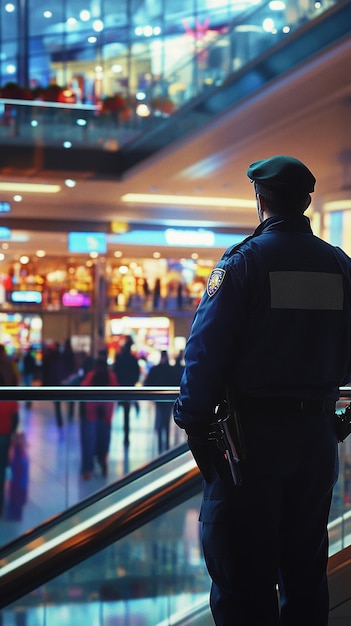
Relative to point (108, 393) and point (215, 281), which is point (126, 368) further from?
point (215, 281)

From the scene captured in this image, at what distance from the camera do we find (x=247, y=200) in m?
16.0

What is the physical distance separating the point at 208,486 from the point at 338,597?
99 cm

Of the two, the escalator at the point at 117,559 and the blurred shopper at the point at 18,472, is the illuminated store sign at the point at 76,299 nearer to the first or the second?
the blurred shopper at the point at 18,472

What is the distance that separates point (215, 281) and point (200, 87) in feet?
32.8

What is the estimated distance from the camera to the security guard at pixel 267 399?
1.79 metres

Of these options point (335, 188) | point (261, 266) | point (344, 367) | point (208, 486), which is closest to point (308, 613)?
point (208, 486)

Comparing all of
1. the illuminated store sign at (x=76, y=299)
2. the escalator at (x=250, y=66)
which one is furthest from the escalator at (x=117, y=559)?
the illuminated store sign at (x=76, y=299)

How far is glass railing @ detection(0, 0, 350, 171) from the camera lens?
7719 mm

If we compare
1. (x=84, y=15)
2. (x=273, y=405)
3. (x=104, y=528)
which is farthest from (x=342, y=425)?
(x=84, y=15)

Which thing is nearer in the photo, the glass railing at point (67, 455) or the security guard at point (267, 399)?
the security guard at point (267, 399)

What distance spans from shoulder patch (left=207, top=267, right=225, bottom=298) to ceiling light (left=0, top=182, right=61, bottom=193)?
12.0m

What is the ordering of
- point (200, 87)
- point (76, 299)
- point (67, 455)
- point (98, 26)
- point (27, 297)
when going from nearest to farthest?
point (67, 455) → point (200, 87) → point (76, 299) → point (27, 297) → point (98, 26)

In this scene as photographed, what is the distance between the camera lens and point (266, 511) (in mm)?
1802

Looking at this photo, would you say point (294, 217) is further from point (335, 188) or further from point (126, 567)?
point (335, 188)
